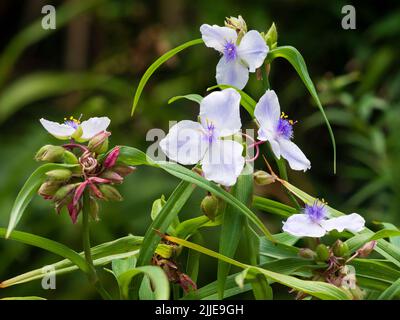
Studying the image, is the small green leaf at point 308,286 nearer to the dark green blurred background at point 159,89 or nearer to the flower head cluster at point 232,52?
the flower head cluster at point 232,52

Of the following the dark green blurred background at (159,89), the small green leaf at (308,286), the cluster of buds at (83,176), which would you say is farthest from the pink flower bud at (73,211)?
the dark green blurred background at (159,89)

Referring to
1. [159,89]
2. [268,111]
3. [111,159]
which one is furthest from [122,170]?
[159,89]

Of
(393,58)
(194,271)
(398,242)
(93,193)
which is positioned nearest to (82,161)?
(93,193)

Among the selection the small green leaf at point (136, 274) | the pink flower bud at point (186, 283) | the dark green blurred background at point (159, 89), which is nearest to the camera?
the small green leaf at point (136, 274)

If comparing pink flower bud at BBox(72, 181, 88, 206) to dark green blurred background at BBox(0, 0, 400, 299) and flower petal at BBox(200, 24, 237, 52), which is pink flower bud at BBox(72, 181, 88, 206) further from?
dark green blurred background at BBox(0, 0, 400, 299)

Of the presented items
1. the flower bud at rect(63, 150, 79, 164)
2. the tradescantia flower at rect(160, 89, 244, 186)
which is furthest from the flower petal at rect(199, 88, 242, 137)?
the flower bud at rect(63, 150, 79, 164)
